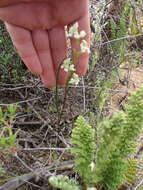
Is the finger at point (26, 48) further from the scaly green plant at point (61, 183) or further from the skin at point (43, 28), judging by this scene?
the scaly green plant at point (61, 183)

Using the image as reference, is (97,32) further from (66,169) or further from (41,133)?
(66,169)

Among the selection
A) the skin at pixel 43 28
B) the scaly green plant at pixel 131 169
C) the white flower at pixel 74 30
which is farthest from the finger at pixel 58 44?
the scaly green plant at pixel 131 169

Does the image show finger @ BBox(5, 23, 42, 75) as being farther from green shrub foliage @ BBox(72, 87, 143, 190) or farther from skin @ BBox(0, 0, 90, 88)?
green shrub foliage @ BBox(72, 87, 143, 190)

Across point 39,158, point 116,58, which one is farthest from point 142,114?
point 116,58

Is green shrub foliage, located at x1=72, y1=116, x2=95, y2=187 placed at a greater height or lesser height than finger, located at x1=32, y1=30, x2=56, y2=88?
lesser

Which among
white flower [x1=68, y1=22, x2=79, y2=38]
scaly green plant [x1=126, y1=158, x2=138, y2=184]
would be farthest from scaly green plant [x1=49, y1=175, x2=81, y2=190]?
white flower [x1=68, y1=22, x2=79, y2=38]

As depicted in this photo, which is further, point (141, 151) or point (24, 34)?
point (24, 34)
